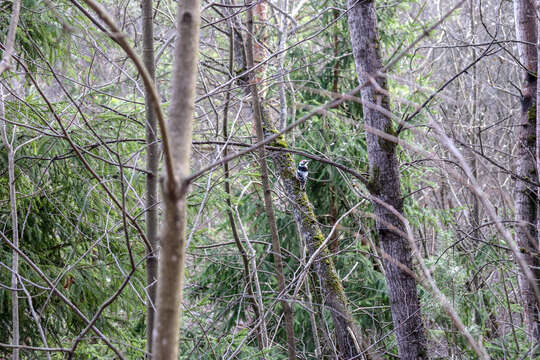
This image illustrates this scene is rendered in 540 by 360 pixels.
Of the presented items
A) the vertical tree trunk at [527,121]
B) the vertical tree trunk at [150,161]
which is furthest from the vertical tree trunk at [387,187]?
the vertical tree trunk at [527,121]

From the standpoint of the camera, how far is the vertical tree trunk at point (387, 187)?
104 inches

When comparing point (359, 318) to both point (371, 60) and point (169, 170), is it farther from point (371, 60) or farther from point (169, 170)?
point (169, 170)

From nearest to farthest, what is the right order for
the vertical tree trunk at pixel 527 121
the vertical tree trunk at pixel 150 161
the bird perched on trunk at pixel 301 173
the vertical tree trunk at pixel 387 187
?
the vertical tree trunk at pixel 150 161, the vertical tree trunk at pixel 387 187, the vertical tree trunk at pixel 527 121, the bird perched on trunk at pixel 301 173

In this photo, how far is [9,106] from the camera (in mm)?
3271

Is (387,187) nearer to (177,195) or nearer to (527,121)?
(527,121)

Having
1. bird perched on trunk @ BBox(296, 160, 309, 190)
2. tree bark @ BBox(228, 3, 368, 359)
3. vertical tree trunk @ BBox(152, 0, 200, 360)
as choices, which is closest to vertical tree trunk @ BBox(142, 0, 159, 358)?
Answer: vertical tree trunk @ BBox(152, 0, 200, 360)

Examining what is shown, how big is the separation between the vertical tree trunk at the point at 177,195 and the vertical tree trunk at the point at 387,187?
1.81 metres

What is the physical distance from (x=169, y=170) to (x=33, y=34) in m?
3.64

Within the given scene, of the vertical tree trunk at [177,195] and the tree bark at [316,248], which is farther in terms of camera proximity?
the tree bark at [316,248]

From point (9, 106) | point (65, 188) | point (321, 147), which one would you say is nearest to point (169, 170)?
point (9, 106)

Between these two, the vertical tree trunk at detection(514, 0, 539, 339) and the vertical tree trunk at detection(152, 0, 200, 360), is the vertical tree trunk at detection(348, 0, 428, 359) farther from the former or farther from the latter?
the vertical tree trunk at detection(152, 0, 200, 360)

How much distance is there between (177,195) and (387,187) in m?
1.97

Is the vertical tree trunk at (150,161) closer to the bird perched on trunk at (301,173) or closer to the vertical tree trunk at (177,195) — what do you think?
the vertical tree trunk at (177,195)

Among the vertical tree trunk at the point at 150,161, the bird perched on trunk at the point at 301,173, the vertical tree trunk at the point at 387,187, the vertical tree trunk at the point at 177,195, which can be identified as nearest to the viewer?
the vertical tree trunk at the point at 177,195
